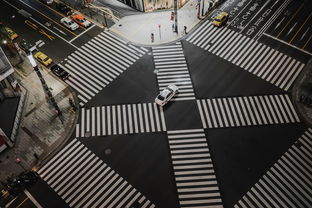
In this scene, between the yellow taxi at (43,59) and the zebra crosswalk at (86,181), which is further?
the yellow taxi at (43,59)

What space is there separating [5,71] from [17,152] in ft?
33.5

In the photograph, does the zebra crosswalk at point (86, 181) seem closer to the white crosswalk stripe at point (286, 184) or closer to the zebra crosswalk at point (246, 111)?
the white crosswalk stripe at point (286, 184)

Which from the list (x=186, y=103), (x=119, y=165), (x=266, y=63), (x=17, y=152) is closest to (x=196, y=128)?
(x=186, y=103)

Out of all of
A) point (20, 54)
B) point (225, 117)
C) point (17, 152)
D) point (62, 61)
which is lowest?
point (225, 117)

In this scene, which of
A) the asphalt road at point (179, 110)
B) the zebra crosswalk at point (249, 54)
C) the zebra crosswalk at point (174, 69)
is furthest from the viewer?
the zebra crosswalk at point (249, 54)

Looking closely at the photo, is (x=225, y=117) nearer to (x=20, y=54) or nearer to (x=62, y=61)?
(x=62, y=61)

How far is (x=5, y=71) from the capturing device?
3744 centimetres

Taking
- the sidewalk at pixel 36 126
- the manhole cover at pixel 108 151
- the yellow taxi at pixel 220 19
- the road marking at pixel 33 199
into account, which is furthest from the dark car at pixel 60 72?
the yellow taxi at pixel 220 19

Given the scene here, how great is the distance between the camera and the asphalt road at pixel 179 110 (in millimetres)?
34875

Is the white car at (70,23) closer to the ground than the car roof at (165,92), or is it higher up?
higher up

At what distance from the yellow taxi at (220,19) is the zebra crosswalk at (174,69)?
7.53 metres

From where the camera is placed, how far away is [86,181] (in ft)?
115

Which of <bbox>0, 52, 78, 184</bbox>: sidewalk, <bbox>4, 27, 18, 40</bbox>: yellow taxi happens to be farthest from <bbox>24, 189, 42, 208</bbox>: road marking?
<bbox>4, 27, 18, 40</bbox>: yellow taxi

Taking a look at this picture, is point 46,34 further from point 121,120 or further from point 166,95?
point 166,95
